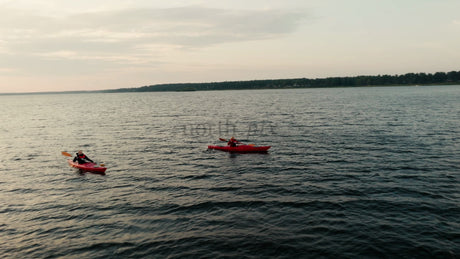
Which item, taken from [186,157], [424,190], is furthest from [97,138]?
[424,190]

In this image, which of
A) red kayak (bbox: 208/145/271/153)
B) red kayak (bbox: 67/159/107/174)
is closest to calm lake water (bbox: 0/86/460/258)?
red kayak (bbox: 67/159/107/174)

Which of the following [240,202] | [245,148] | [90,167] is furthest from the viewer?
[245,148]

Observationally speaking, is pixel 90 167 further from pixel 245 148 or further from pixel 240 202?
pixel 245 148

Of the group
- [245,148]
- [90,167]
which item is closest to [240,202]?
[245,148]

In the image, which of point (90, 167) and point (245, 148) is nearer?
point (90, 167)

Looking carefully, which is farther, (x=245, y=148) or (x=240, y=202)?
(x=245, y=148)

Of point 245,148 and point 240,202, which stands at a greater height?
point 245,148

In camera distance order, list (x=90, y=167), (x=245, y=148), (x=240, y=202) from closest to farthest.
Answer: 1. (x=240, y=202)
2. (x=90, y=167)
3. (x=245, y=148)

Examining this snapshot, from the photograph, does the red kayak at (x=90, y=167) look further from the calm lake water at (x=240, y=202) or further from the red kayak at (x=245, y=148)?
the red kayak at (x=245, y=148)

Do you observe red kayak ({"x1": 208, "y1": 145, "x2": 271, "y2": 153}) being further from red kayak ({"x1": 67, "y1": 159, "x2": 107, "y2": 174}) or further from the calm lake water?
red kayak ({"x1": 67, "y1": 159, "x2": 107, "y2": 174})

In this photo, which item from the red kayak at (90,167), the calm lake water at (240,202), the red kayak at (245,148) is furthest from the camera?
the red kayak at (245,148)

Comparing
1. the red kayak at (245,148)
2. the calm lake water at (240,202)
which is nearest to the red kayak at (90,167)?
the calm lake water at (240,202)

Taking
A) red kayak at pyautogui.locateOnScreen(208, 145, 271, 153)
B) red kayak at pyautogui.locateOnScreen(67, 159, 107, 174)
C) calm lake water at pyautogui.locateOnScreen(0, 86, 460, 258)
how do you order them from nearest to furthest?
calm lake water at pyautogui.locateOnScreen(0, 86, 460, 258) → red kayak at pyautogui.locateOnScreen(67, 159, 107, 174) → red kayak at pyautogui.locateOnScreen(208, 145, 271, 153)

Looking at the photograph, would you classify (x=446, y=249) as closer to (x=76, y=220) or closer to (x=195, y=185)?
(x=195, y=185)
